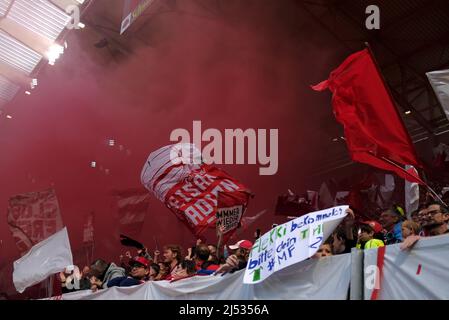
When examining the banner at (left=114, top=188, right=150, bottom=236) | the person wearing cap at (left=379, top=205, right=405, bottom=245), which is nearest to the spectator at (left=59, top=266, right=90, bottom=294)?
the banner at (left=114, top=188, right=150, bottom=236)

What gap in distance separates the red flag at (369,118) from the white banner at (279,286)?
0.85 meters

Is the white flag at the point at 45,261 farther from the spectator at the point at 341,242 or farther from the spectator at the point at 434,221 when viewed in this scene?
the spectator at the point at 434,221

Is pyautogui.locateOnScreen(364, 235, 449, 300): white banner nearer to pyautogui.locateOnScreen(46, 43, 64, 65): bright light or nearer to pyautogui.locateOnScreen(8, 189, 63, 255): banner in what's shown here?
pyautogui.locateOnScreen(8, 189, 63, 255): banner

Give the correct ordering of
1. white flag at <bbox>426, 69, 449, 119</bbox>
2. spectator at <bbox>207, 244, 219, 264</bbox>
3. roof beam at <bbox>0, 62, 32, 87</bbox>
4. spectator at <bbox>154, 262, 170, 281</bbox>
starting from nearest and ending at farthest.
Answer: white flag at <bbox>426, 69, 449, 119</bbox>
spectator at <bbox>207, 244, 219, 264</bbox>
spectator at <bbox>154, 262, 170, 281</bbox>
roof beam at <bbox>0, 62, 32, 87</bbox>

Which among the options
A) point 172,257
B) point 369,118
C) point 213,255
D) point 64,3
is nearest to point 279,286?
point 369,118

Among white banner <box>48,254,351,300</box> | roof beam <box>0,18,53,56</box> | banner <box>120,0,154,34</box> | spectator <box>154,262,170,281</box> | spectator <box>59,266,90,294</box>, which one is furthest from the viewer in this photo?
roof beam <box>0,18,53,56</box>

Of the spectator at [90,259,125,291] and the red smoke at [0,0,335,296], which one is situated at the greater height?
the red smoke at [0,0,335,296]

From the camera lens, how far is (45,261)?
17.2ft

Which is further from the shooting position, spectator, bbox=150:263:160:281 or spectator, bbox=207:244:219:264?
spectator, bbox=150:263:160:281

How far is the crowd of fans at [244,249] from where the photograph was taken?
2.71 meters

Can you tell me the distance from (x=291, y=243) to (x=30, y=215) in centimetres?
474

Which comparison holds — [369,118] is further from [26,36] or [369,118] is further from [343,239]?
[26,36]

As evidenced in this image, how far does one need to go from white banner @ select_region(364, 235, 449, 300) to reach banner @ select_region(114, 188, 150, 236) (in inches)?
200

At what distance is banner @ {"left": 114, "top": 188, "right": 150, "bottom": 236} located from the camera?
7.23 meters
